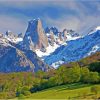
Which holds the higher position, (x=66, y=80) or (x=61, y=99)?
(x=66, y=80)

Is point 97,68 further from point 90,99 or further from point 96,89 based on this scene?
point 90,99

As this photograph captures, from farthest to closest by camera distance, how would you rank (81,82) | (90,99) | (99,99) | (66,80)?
(66,80) → (81,82) → (90,99) → (99,99)

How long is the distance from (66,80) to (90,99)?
93924 millimetres

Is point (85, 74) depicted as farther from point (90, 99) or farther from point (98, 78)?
point (90, 99)

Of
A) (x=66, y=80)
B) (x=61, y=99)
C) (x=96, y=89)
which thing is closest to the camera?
(x=61, y=99)

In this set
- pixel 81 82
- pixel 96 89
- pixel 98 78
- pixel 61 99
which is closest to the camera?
pixel 61 99

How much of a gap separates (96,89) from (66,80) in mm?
73579

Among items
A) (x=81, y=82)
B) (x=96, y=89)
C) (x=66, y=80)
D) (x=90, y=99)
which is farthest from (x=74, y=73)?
(x=90, y=99)

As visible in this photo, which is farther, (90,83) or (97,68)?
(97,68)

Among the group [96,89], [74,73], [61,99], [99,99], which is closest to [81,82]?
Answer: [74,73]

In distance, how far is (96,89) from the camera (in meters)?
120

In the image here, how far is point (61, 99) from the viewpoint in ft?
359

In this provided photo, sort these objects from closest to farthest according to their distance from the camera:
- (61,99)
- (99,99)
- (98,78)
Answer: (99,99) → (61,99) → (98,78)

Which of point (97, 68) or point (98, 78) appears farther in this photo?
point (97, 68)
